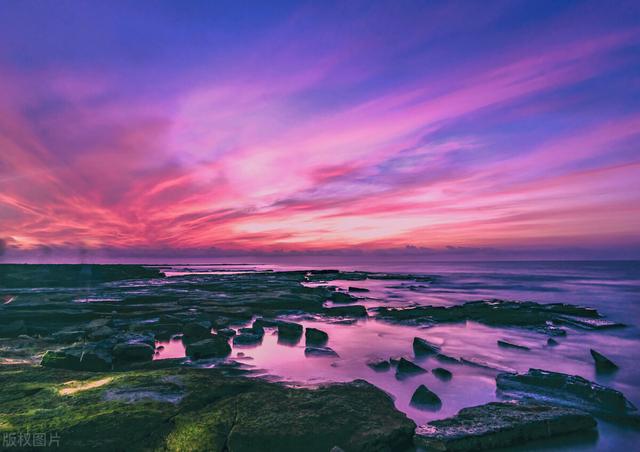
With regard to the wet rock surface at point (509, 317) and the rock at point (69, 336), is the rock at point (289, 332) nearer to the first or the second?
the wet rock surface at point (509, 317)

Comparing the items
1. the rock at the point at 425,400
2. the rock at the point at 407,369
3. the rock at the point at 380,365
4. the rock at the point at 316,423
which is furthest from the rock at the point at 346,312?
the rock at the point at 316,423

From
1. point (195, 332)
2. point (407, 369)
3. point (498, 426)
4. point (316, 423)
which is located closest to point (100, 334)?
point (195, 332)

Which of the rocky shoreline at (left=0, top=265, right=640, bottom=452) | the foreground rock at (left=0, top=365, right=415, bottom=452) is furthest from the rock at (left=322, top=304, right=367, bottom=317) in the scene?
the foreground rock at (left=0, top=365, right=415, bottom=452)

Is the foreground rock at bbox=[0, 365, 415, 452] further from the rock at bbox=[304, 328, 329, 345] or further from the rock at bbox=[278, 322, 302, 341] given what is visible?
the rock at bbox=[278, 322, 302, 341]

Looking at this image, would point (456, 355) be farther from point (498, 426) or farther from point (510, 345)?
→ point (498, 426)

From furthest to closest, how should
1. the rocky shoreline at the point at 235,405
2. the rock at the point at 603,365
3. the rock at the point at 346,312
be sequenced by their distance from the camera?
the rock at the point at 346,312 → the rock at the point at 603,365 → the rocky shoreline at the point at 235,405
